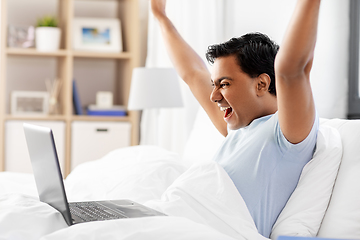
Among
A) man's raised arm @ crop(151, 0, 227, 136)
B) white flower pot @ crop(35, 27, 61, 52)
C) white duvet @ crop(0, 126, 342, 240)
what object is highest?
white flower pot @ crop(35, 27, 61, 52)

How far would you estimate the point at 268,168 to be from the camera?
1.20 m

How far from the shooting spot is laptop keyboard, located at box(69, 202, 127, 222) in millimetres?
1122

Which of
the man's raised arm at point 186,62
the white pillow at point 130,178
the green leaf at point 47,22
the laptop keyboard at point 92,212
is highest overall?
the green leaf at point 47,22

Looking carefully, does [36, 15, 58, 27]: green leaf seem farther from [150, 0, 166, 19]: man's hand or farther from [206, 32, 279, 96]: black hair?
[206, 32, 279, 96]: black hair

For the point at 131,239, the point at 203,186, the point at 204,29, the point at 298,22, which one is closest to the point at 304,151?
the point at 203,186

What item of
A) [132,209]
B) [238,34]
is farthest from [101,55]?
[132,209]

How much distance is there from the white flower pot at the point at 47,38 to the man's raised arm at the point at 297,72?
2.55 m

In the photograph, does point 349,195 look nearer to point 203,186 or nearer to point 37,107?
point 203,186

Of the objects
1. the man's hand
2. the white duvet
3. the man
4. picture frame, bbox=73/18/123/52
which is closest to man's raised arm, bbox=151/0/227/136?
the man's hand

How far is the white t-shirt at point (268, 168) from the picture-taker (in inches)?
46.9

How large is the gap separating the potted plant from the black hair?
7.37 feet

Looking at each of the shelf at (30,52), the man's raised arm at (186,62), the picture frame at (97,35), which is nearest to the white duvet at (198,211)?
the man's raised arm at (186,62)

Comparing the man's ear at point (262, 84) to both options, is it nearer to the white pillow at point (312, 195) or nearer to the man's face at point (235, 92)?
the man's face at point (235, 92)

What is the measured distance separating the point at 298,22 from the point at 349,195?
516mm
